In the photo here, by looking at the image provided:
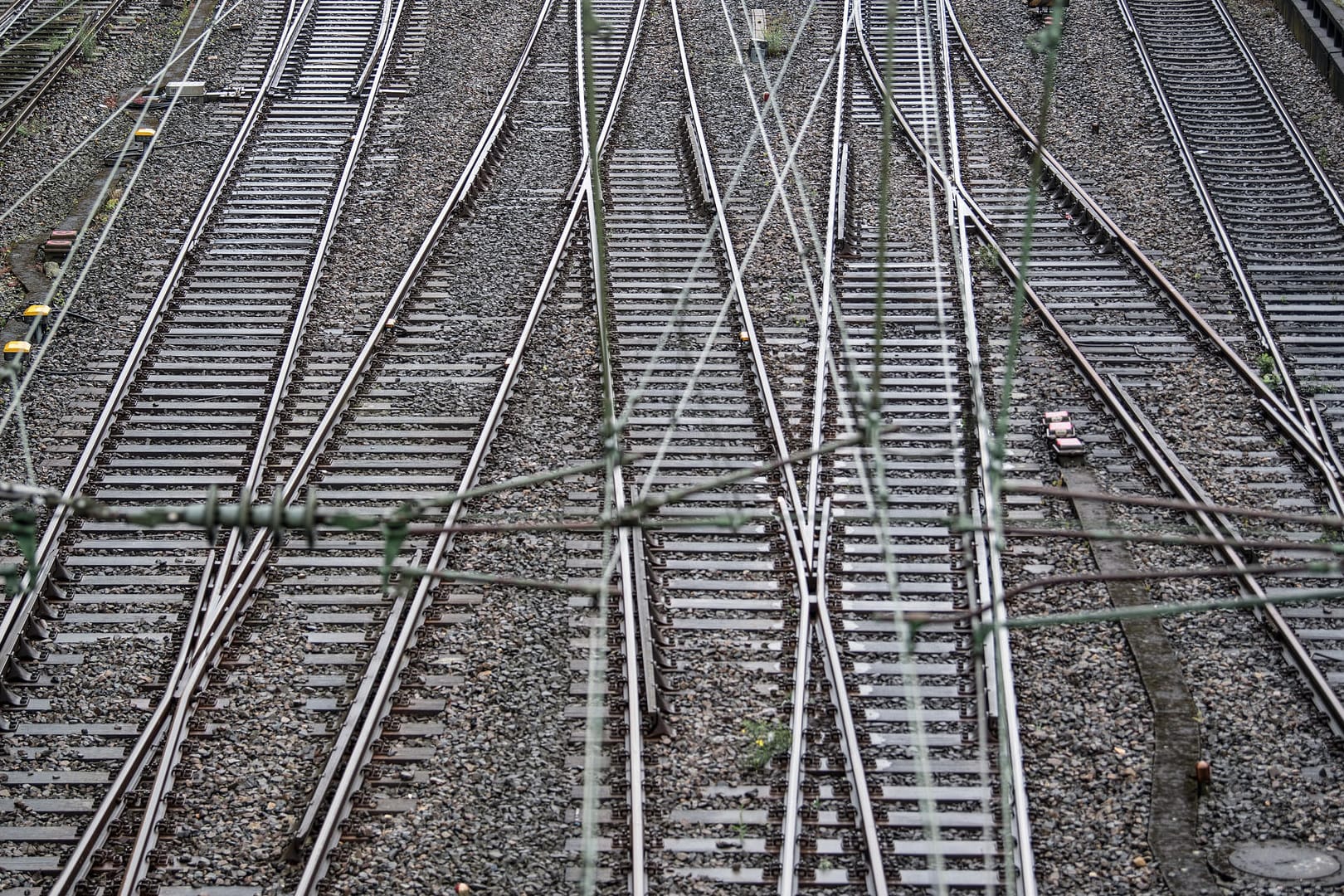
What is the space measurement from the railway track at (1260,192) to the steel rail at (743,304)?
4.61 m

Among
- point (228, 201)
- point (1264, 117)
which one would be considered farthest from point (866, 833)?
point (1264, 117)

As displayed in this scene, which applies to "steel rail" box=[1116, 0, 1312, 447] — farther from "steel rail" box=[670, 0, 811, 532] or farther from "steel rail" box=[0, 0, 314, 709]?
"steel rail" box=[0, 0, 314, 709]

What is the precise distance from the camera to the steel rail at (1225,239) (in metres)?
12.5

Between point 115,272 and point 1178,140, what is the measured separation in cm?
1219

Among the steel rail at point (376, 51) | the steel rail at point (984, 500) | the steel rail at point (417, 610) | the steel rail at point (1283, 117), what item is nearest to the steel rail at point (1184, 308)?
the steel rail at point (984, 500)

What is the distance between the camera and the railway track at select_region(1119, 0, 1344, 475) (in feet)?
42.3

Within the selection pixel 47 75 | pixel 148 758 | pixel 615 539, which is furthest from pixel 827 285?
pixel 47 75

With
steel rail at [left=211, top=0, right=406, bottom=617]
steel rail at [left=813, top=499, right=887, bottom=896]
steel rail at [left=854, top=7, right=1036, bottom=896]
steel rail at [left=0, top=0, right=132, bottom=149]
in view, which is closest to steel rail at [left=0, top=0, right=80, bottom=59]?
steel rail at [left=0, top=0, right=132, bottom=149]

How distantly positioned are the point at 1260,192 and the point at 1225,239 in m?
1.45

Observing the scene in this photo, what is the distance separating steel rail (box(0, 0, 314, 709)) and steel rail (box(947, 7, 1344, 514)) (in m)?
7.88

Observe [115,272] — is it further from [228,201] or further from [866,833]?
[866,833]

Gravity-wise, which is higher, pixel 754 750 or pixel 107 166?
pixel 107 166

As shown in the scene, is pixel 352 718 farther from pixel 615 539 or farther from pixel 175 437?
pixel 175 437

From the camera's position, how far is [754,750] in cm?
903
